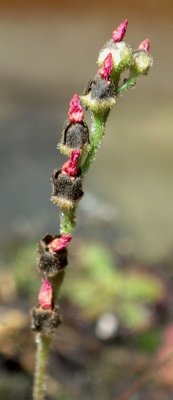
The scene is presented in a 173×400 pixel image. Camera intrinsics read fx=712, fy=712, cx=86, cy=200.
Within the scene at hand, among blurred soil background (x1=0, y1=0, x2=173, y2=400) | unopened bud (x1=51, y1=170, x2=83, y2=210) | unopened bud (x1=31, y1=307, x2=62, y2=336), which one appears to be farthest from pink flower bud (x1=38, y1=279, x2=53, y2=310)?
blurred soil background (x1=0, y1=0, x2=173, y2=400)

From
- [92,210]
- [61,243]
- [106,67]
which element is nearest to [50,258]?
[61,243]

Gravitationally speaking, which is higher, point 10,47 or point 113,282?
point 10,47

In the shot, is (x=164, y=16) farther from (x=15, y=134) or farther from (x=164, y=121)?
(x=15, y=134)

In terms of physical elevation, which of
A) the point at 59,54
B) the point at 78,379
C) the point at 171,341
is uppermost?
the point at 59,54

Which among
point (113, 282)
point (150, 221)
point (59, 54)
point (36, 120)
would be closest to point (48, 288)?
point (113, 282)

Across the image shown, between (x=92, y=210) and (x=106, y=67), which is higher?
(x=92, y=210)

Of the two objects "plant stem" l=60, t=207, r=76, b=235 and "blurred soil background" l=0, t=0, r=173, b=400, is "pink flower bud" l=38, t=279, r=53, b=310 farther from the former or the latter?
"blurred soil background" l=0, t=0, r=173, b=400

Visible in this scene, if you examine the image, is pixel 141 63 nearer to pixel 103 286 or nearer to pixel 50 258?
pixel 50 258

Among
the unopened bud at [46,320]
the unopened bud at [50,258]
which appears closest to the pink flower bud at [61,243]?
the unopened bud at [50,258]
